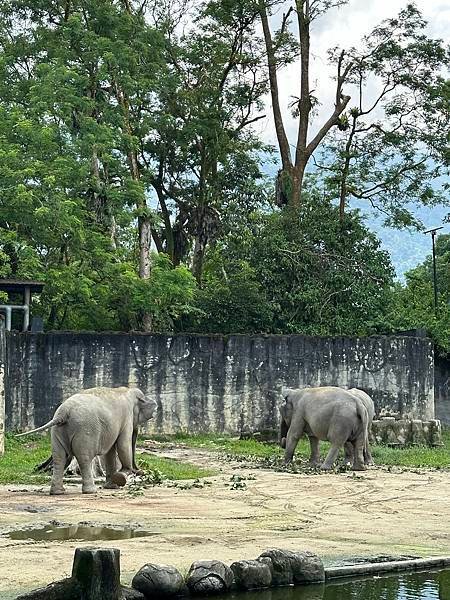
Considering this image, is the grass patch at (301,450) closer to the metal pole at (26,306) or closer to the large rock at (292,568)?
the metal pole at (26,306)

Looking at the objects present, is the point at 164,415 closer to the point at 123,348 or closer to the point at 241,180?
the point at 123,348

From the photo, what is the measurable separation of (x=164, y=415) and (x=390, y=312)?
9159mm

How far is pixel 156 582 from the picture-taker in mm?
8078

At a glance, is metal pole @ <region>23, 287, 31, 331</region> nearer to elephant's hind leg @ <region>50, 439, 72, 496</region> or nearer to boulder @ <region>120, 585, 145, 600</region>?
elephant's hind leg @ <region>50, 439, 72, 496</region>

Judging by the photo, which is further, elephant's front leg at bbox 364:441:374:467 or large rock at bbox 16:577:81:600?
elephant's front leg at bbox 364:441:374:467

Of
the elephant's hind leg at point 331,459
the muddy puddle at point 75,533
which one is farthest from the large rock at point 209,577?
the elephant's hind leg at point 331,459

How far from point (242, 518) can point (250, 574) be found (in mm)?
3509

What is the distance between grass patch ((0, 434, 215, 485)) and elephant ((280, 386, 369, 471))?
1.92 metres

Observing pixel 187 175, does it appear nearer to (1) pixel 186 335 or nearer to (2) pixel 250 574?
(1) pixel 186 335

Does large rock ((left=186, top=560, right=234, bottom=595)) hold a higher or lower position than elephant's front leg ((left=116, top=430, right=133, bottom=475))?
lower

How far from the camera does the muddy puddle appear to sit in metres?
10.4

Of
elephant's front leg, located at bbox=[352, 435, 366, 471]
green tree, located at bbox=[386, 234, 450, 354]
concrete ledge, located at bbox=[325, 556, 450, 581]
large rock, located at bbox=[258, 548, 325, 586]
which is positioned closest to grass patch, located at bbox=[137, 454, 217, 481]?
elephant's front leg, located at bbox=[352, 435, 366, 471]

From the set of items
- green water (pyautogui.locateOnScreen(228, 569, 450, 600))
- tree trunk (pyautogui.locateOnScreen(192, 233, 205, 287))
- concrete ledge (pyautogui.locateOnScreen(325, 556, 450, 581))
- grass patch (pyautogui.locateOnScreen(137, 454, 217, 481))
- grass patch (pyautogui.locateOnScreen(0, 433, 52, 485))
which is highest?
tree trunk (pyautogui.locateOnScreen(192, 233, 205, 287))

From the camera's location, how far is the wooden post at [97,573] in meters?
7.58
